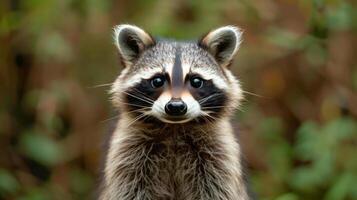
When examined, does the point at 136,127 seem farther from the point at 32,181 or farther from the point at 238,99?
the point at 32,181

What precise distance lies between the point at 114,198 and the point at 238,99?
1056mm

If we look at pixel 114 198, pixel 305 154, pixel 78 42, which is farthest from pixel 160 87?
pixel 78 42

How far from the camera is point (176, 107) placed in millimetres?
6855

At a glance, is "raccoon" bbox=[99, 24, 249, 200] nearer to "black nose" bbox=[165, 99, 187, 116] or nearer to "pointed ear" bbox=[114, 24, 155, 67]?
"pointed ear" bbox=[114, 24, 155, 67]

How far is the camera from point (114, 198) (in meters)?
7.34

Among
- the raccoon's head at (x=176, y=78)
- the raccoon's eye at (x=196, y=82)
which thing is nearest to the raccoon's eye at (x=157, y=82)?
the raccoon's head at (x=176, y=78)

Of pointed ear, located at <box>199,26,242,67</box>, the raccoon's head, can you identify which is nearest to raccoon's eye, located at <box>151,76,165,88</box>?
the raccoon's head

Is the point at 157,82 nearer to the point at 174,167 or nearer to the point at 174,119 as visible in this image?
the point at 174,119

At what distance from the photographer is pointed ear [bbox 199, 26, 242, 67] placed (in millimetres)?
7531

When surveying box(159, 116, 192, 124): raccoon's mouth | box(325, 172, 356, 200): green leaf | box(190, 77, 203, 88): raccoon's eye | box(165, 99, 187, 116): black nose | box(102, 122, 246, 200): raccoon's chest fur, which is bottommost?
box(325, 172, 356, 200): green leaf

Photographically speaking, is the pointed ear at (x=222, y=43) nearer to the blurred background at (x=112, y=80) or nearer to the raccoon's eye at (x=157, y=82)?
the raccoon's eye at (x=157, y=82)

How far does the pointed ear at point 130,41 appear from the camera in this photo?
7480 millimetres

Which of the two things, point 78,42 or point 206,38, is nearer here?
point 206,38

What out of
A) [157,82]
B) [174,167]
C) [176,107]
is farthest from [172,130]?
[176,107]
